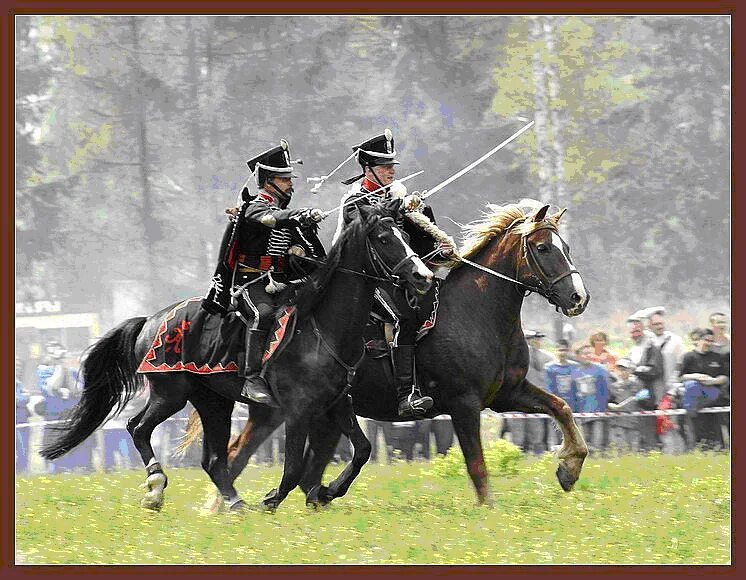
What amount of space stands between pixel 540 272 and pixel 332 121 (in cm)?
1201

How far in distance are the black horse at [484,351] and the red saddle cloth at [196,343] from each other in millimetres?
813

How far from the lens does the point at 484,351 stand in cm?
980

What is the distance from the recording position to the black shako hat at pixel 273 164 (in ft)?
31.3

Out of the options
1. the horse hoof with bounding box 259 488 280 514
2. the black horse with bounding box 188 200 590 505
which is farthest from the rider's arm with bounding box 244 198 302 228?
the horse hoof with bounding box 259 488 280 514

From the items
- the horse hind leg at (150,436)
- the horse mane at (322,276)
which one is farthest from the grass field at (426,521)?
the horse mane at (322,276)

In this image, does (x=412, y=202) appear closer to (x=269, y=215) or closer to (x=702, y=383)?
(x=269, y=215)

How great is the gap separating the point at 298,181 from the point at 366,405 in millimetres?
11990

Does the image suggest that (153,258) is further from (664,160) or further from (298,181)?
(664,160)

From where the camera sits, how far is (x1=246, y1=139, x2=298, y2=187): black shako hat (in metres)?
9.55

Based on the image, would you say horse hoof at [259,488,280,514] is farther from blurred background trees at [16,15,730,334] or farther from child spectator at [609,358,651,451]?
blurred background trees at [16,15,730,334]

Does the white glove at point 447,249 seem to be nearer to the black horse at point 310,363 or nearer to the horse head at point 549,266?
the horse head at point 549,266

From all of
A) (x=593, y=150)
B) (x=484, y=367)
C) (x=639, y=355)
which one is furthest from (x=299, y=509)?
(x=593, y=150)

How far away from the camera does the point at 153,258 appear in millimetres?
22672

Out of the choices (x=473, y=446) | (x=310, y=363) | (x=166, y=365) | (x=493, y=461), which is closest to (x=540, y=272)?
(x=473, y=446)
